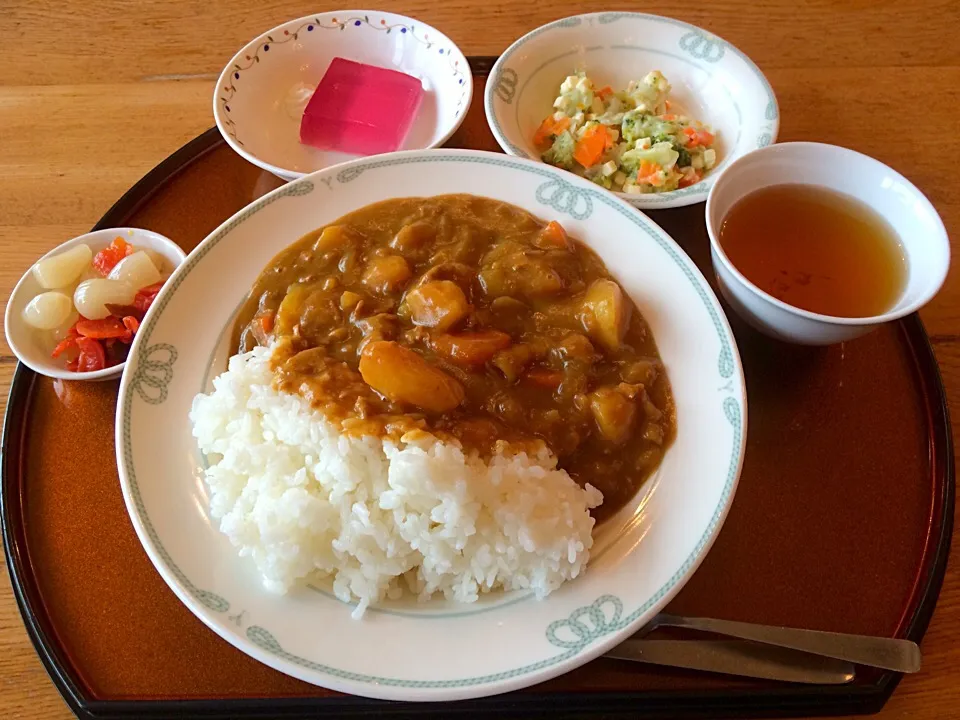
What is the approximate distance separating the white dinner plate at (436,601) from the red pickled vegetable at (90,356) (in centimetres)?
30

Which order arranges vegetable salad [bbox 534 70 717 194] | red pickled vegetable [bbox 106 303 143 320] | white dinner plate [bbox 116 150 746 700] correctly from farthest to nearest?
vegetable salad [bbox 534 70 717 194], red pickled vegetable [bbox 106 303 143 320], white dinner plate [bbox 116 150 746 700]

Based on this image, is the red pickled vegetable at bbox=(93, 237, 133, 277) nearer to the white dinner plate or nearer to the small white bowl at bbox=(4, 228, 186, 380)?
the small white bowl at bbox=(4, 228, 186, 380)

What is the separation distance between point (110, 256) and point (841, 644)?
8.78 ft

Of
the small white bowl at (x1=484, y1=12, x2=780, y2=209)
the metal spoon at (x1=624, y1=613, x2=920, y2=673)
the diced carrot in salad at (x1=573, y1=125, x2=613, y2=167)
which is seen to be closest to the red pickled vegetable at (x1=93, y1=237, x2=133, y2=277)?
the small white bowl at (x1=484, y1=12, x2=780, y2=209)

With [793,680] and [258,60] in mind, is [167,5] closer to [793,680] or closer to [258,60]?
[258,60]

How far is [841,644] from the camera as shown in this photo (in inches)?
70.4

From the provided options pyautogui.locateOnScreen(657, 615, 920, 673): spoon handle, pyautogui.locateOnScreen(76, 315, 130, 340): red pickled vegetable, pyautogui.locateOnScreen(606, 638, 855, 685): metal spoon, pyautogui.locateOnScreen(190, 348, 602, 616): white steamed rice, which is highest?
pyautogui.locateOnScreen(76, 315, 130, 340): red pickled vegetable

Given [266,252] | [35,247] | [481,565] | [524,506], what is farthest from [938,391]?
[35,247]

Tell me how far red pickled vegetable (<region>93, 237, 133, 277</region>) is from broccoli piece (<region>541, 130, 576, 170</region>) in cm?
166

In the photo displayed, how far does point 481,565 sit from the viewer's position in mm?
1894

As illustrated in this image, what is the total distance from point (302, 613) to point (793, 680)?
1.30 metres

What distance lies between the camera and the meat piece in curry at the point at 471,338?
201 centimetres

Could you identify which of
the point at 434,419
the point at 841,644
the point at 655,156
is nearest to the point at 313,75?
the point at 655,156

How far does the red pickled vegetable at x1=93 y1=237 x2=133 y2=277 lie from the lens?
2.56 meters
